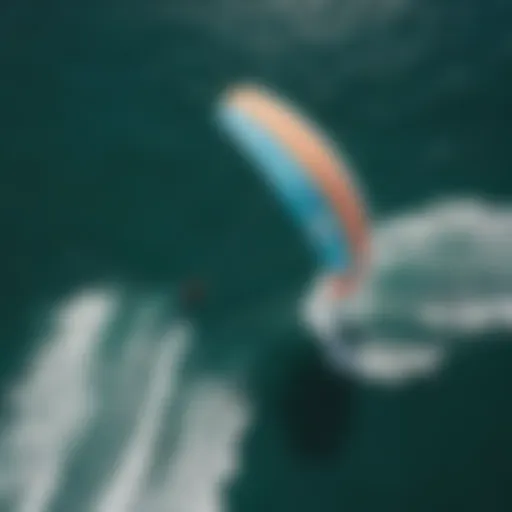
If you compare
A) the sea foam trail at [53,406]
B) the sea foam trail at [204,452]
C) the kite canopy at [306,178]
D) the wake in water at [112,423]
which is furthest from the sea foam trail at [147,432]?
the kite canopy at [306,178]

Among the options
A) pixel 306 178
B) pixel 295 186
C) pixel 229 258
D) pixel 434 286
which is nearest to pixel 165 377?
pixel 229 258

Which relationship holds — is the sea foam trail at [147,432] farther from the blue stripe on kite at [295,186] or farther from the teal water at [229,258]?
the blue stripe on kite at [295,186]

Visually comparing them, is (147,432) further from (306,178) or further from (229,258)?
(306,178)

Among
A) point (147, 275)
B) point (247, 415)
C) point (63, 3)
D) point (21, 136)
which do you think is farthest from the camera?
point (63, 3)

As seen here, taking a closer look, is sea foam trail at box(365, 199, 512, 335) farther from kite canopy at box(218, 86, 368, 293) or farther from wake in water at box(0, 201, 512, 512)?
kite canopy at box(218, 86, 368, 293)

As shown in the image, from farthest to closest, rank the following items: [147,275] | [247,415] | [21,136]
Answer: [21,136] < [147,275] < [247,415]

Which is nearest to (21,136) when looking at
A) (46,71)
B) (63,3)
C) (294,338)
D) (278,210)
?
(46,71)

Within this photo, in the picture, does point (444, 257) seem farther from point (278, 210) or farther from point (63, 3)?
point (63, 3)
